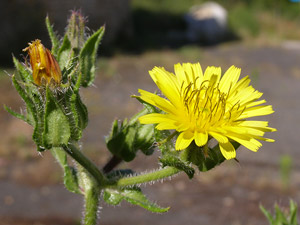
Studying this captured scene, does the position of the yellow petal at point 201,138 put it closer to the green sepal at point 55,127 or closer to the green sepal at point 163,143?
the green sepal at point 163,143

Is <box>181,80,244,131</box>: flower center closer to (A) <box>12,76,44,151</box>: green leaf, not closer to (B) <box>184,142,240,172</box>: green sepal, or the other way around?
(B) <box>184,142,240,172</box>: green sepal

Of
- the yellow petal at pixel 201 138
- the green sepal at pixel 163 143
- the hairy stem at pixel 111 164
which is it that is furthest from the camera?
the hairy stem at pixel 111 164

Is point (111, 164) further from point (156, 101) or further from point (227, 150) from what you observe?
point (227, 150)

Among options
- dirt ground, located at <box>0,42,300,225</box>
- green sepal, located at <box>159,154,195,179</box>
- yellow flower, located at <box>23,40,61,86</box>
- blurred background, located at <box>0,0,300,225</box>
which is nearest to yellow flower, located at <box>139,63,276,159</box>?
green sepal, located at <box>159,154,195,179</box>

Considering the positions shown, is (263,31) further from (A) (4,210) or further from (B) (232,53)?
(A) (4,210)

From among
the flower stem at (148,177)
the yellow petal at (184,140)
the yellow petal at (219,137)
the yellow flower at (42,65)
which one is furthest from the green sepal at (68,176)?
the yellow petal at (219,137)

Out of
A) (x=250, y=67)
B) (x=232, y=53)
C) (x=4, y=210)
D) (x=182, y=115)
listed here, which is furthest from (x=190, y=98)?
(x=232, y=53)
